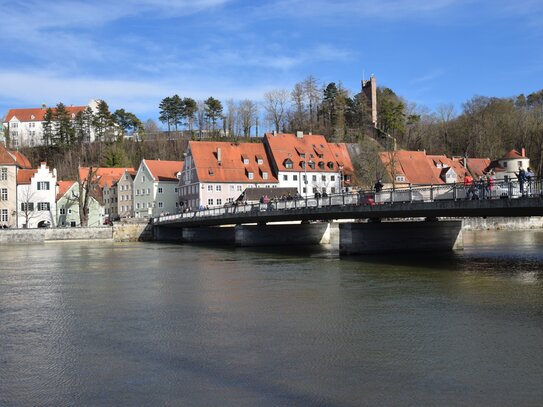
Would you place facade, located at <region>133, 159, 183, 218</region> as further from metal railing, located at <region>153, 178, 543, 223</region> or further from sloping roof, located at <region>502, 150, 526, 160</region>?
metal railing, located at <region>153, 178, 543, 223</region>

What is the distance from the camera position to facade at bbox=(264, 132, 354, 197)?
100625 mm

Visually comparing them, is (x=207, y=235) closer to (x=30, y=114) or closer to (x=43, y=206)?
(x=43, y=206)

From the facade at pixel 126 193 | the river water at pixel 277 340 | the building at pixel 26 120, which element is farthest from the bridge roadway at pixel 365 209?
the building at pixel 26 120

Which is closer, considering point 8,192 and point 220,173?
point 8,192

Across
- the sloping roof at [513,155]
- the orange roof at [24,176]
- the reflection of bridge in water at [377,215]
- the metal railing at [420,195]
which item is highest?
the sloping roof at [513,155]

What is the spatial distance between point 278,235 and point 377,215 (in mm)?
20555

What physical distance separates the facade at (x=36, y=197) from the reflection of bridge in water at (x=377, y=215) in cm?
2291

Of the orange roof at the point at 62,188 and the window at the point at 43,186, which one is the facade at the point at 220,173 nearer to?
the orange roof at the point at 62,188

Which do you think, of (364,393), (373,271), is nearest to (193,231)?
(373,271)

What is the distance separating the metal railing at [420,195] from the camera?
2752cm

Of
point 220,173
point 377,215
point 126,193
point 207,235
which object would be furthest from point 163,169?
point 377,215

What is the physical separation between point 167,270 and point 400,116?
10572 cm

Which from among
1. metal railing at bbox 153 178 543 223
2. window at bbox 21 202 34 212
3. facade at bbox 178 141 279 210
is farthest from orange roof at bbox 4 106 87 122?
metal railing at bbox 153 178 543 223

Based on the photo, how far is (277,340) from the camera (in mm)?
15180
